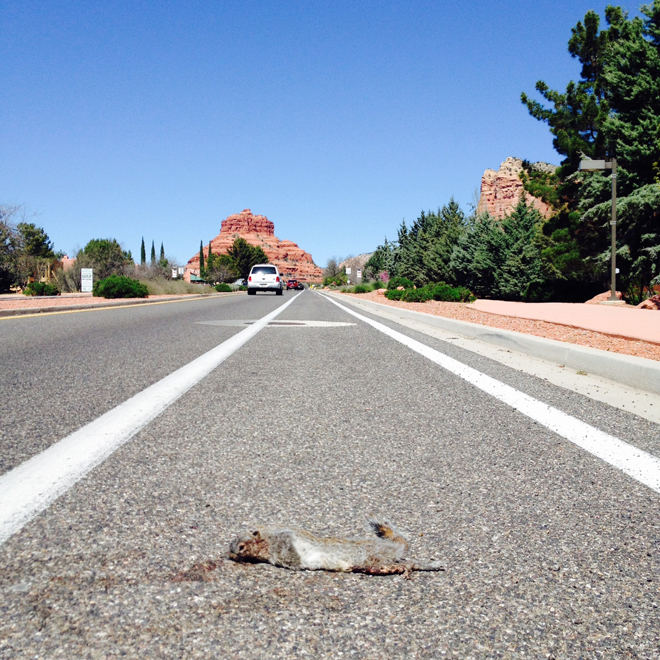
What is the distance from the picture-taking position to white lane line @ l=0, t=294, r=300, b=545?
8.20 ft

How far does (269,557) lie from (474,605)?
707 millimetres

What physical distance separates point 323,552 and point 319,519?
31 cm

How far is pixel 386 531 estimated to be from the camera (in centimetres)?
238

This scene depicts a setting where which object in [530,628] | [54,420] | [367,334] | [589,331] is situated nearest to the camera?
[530,628]

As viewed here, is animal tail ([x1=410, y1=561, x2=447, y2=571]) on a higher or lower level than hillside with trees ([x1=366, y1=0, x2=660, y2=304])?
lower

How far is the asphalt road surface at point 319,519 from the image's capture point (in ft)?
5.64

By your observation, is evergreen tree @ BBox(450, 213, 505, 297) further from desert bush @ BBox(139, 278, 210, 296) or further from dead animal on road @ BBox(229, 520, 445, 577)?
dead animal on road @ BBox(229, 520, 445, 577)

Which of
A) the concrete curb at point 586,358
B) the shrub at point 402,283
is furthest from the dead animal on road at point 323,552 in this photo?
the shrub at point 402,283

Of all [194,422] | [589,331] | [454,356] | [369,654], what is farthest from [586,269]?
[369,654]

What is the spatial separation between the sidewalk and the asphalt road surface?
5.29m

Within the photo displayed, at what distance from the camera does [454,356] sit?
8.08 meters

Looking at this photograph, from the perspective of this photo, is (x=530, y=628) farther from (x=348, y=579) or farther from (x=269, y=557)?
(x=269, y=557)

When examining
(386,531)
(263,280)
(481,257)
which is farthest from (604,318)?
(263,280)

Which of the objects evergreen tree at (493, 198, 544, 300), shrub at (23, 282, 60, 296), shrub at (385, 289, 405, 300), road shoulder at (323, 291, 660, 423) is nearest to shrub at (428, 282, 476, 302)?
shrub at (385, 289, 405, 300)
